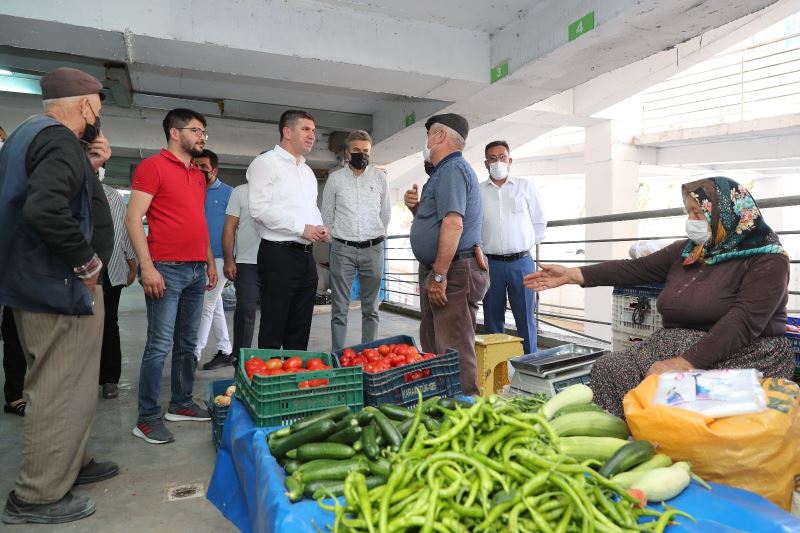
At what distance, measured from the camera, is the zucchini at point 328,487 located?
4.58 feet

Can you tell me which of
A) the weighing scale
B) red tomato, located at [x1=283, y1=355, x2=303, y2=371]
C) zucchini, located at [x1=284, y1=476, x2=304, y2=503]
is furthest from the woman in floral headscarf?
zucchini, located at [x1=284, y1=476, x2=304, y2=503]

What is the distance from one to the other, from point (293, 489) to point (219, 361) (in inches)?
149

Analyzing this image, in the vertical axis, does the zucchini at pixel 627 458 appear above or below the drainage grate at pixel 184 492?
above

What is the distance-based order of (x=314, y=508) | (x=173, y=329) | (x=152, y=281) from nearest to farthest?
(x=314, y=508) → (x=152, y=281) → (x=173, y=329)

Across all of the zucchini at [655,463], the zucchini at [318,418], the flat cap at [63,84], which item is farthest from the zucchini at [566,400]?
the flat cap at [63,84]

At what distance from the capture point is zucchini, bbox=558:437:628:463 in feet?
5.13

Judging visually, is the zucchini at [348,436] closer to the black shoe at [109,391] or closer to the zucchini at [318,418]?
the zucchini at [318,418]

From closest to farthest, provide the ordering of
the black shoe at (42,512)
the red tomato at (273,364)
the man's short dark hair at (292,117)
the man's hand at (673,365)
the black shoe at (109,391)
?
1. the black shoe at (42,512)
2. the man's hand at (673,365)
3. the red tomato at (273,364)
4. the man's short dark hair at (292,117)
5. the black shoe at (109,391)

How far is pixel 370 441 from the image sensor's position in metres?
1.61

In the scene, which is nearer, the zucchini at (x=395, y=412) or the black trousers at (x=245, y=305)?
the zucchini at (x=395, y=412)

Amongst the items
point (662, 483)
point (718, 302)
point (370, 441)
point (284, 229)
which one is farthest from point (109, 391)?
point (718, 302)

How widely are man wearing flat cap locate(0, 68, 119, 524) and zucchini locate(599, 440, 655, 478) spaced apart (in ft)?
7.03

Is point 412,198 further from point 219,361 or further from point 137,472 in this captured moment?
→ point 219,361

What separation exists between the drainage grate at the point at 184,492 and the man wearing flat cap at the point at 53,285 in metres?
0.33
